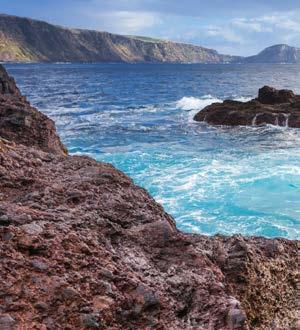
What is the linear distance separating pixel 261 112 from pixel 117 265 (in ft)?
112

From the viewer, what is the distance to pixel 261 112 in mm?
37156

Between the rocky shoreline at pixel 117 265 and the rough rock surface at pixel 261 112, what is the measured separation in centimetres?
3087

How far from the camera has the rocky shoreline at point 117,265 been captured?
3.99 metres

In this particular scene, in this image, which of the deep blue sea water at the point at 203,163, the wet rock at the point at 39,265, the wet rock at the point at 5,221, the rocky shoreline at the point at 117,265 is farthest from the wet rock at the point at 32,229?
the deep blue sea water at the point at 203,163

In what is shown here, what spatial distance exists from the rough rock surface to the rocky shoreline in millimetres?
30874

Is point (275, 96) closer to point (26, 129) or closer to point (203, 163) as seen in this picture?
point (203, 163)

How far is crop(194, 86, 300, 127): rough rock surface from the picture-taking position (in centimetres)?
3594

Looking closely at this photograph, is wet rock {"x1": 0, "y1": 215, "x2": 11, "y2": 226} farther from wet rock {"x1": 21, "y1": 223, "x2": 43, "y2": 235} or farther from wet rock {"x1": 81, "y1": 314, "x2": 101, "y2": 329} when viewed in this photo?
wet rock {"x1": 81, "y1": 314, "x2": 101, "y2": 329}

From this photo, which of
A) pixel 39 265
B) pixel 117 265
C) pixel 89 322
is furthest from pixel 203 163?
pixel 89 322

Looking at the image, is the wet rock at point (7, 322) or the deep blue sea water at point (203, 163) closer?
the wet rock at point (7, 322)

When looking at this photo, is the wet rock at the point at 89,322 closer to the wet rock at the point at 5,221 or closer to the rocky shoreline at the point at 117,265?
the rocky shoreline at the point at 117,265

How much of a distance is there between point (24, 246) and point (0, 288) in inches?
20.4

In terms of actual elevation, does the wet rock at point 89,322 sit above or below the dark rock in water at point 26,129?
below

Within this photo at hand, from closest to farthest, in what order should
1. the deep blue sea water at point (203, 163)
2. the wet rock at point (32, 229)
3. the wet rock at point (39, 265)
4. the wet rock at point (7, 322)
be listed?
1. the wet rock at point (7, 322)
2. the wet rock at point (39, 265)
3. the wet rock at point (32, 229)
4. the deep blue sea water at point (203, 163)
